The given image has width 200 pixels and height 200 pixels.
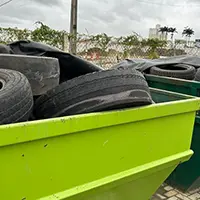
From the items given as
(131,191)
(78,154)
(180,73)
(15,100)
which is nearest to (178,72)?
(180,73)

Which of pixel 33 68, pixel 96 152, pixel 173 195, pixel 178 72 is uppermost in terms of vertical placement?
pixel 33 68

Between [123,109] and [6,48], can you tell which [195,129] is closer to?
[123,109]

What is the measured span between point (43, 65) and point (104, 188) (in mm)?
883

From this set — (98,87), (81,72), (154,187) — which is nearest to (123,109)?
(98,87)

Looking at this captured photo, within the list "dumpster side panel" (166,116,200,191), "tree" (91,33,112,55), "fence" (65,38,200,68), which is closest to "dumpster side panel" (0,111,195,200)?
"dumpster side panel" (166,116,200,191)

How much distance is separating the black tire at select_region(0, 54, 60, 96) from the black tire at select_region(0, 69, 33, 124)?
0.27 m

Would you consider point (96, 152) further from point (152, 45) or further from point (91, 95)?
point (152, 45)

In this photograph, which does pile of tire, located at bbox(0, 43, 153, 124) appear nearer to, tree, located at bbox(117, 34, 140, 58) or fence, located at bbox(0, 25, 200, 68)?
fence, located at bbox(0, 25, 200, 68)

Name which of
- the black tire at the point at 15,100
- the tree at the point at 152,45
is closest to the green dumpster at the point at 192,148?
the black tire at the point at 15,100

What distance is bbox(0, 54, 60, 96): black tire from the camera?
201cm

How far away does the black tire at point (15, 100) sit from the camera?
1.49 meters

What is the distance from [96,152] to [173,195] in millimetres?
1878

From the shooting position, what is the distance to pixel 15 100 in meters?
1.54

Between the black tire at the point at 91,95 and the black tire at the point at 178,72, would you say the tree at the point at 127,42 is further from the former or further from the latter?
the black tire at the point at 91,95
